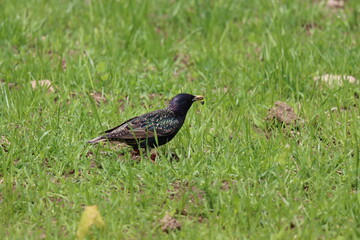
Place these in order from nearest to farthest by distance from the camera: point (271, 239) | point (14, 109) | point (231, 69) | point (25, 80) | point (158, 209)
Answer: point (271, 239)
point (158, 209)
point (14, 109)
point (25, 80)
point (231, 69)

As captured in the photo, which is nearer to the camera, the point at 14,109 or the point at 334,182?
the point at 334,182

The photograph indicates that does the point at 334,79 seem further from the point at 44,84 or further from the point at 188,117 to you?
the point at 44,84

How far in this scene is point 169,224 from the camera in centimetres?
477

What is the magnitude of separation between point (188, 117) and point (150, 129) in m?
0.78

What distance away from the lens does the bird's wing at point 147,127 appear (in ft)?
19.7

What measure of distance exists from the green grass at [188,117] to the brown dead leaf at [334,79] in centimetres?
10

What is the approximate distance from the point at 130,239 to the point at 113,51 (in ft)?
12.7

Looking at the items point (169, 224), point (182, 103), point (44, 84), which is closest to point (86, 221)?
point (169, 224)

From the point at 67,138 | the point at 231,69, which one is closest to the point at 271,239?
the point at 67,138

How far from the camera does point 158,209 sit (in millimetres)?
5098

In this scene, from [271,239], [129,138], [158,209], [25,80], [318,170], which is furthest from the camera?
[25,80]

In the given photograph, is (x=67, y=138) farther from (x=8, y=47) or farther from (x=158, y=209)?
(x=8, y=47)

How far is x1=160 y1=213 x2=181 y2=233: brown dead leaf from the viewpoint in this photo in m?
4.76

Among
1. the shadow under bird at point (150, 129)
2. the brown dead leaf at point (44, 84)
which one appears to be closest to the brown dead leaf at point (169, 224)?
the shadow under bird at point (150, 129)
